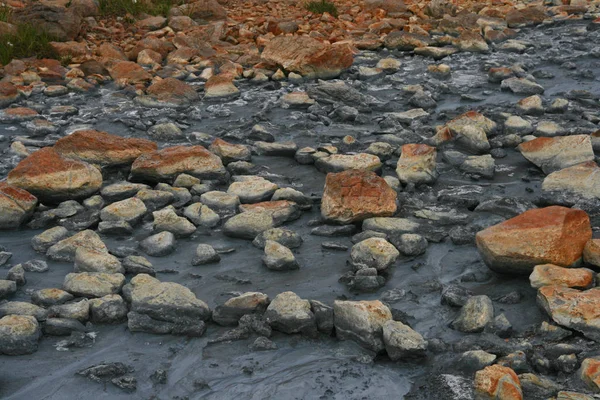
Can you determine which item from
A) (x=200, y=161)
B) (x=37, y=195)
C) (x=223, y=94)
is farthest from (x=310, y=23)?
(x=37, y=195)

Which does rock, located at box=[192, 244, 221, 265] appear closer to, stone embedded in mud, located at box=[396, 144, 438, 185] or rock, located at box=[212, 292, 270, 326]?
rock, located at box=[212, 292, 270, 326]

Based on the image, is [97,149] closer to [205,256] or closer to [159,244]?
[159,244]

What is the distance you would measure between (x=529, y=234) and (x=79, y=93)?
597 centimetres

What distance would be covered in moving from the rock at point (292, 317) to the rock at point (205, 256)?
2.95 feet

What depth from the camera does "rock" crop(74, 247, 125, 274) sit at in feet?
15.6

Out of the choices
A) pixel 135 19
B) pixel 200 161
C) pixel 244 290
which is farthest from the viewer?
pixel 135 19

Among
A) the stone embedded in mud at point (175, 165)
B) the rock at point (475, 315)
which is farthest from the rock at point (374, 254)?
the stone embedded in mud at point (175, 165)

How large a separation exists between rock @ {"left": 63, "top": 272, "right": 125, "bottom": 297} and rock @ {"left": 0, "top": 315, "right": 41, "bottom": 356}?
0.41 meters

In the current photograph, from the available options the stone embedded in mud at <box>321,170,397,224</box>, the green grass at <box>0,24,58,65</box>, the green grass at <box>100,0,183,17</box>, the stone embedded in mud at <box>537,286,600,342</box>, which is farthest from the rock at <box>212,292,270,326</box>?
the green grass at <box>100,0,183,17</box>

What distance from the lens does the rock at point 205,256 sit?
5004 mm

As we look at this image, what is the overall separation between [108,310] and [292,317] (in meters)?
0.99

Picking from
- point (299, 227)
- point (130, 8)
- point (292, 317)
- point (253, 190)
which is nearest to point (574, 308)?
point (292, 317)

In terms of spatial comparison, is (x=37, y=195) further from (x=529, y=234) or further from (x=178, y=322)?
(x=529, y=234)

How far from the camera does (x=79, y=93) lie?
8969 mm
